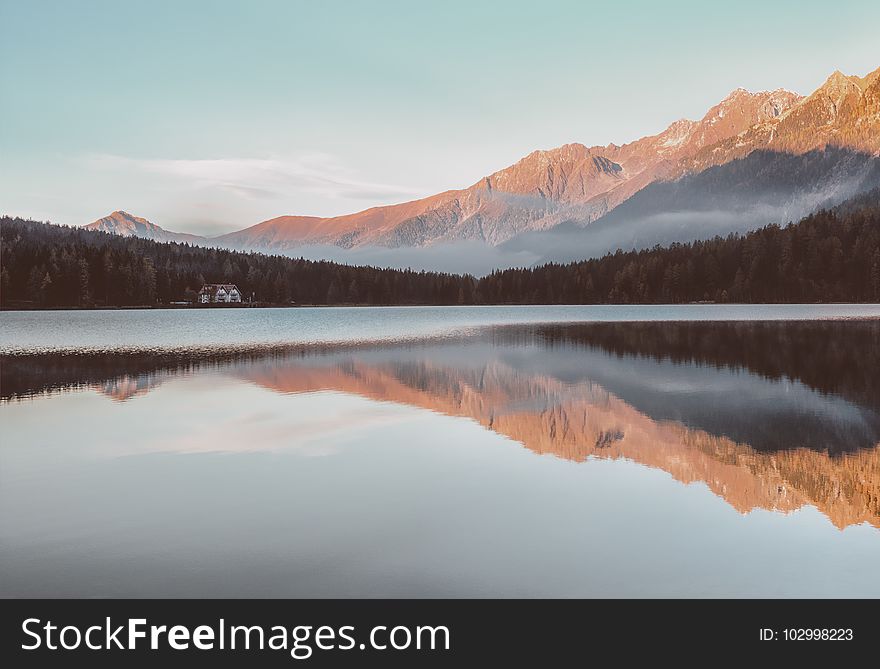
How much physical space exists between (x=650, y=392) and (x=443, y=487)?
A: 63.2 feet

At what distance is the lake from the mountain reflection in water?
0.58 feet

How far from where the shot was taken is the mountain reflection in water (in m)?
18.7

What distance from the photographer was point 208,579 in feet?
37.2

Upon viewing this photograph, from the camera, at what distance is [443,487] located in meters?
17.5

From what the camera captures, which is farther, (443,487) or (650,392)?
(650,392)

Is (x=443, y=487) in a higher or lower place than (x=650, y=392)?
lower
